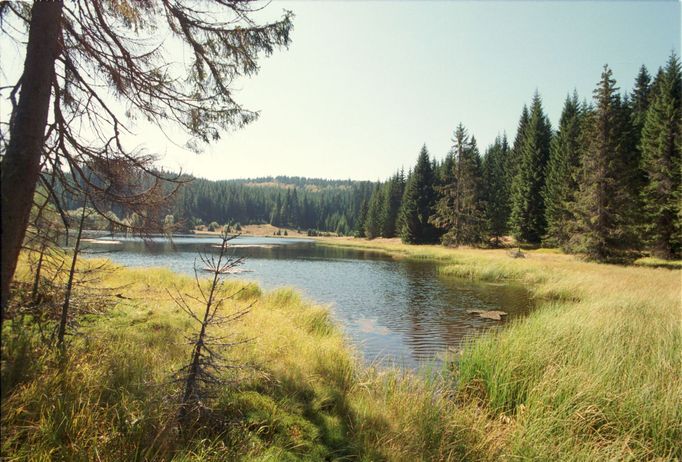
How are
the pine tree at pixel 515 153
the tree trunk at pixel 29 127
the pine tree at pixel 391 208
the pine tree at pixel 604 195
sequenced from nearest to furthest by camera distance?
the tree trunk at pixel 29 127
the pine tree at pixel 604 195
the pine tree at pixel 515 153
the pine tree at pixel 391 208

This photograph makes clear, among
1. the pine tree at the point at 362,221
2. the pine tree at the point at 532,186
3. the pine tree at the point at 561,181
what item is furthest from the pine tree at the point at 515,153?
the pine tree at the point at 362,221

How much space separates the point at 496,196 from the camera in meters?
49.9

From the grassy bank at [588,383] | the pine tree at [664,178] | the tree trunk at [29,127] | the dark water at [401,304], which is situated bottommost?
the dark water at [401,304]

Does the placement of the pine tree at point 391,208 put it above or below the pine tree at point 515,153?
below

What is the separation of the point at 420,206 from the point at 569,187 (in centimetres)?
2206

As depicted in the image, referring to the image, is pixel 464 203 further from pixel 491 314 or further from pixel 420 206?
pixel 491 314

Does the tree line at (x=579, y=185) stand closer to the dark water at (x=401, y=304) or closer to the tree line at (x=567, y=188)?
the tree line at (x=567, y=188)

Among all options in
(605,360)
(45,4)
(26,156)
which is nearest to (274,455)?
(26,156)

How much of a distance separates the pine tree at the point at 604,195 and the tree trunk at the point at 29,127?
98.4 ft

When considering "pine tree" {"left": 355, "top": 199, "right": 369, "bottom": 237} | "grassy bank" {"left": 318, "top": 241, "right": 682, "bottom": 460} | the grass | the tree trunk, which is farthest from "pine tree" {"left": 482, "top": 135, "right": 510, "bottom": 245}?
the tree trunk

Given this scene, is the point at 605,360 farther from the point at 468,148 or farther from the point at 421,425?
the point at 468,148

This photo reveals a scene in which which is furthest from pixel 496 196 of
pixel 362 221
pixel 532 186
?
pixel 362 221

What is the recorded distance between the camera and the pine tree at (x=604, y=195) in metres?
25.1

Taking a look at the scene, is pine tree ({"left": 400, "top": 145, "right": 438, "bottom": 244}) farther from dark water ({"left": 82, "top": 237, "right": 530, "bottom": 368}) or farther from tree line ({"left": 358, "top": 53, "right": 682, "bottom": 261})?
dark water ({"left": 82, "top": 237, "right": 530, "bottom": 368})
